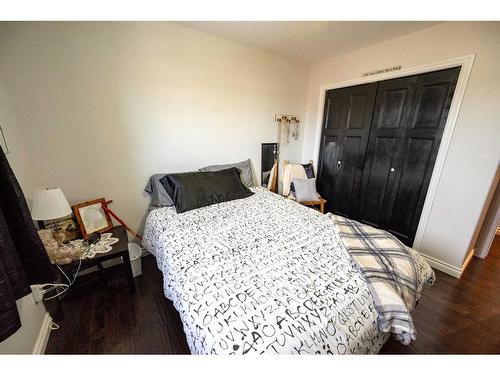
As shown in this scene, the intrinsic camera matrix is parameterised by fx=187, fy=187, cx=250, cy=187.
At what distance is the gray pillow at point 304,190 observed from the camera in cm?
254

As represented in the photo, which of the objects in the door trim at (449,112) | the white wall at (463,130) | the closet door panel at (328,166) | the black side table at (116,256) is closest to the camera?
the black side table at (116,256)

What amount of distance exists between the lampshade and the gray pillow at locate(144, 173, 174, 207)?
0.71 metres

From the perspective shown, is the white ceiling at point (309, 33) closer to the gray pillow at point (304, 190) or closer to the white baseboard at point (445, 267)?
the gray pillow at point (304, 190)

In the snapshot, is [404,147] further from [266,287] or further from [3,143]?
[3,143]

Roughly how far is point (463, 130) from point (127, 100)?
9.91 feet

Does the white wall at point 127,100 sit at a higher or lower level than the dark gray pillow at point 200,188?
higher

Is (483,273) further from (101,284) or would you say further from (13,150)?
(13,150)

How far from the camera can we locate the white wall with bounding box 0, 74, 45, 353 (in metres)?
0.97

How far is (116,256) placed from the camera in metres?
1.39

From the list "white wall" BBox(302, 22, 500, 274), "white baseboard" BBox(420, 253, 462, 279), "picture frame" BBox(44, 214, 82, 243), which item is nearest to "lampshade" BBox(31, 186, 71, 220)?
"picture frame" BBox(44, 214, 82, 243)

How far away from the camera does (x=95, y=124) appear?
1.59 m

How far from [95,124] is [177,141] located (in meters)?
0.68

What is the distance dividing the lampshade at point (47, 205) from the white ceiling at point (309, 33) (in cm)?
184

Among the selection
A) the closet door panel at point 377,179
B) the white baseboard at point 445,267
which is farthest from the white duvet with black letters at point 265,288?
the white baseboard at point 445,267
